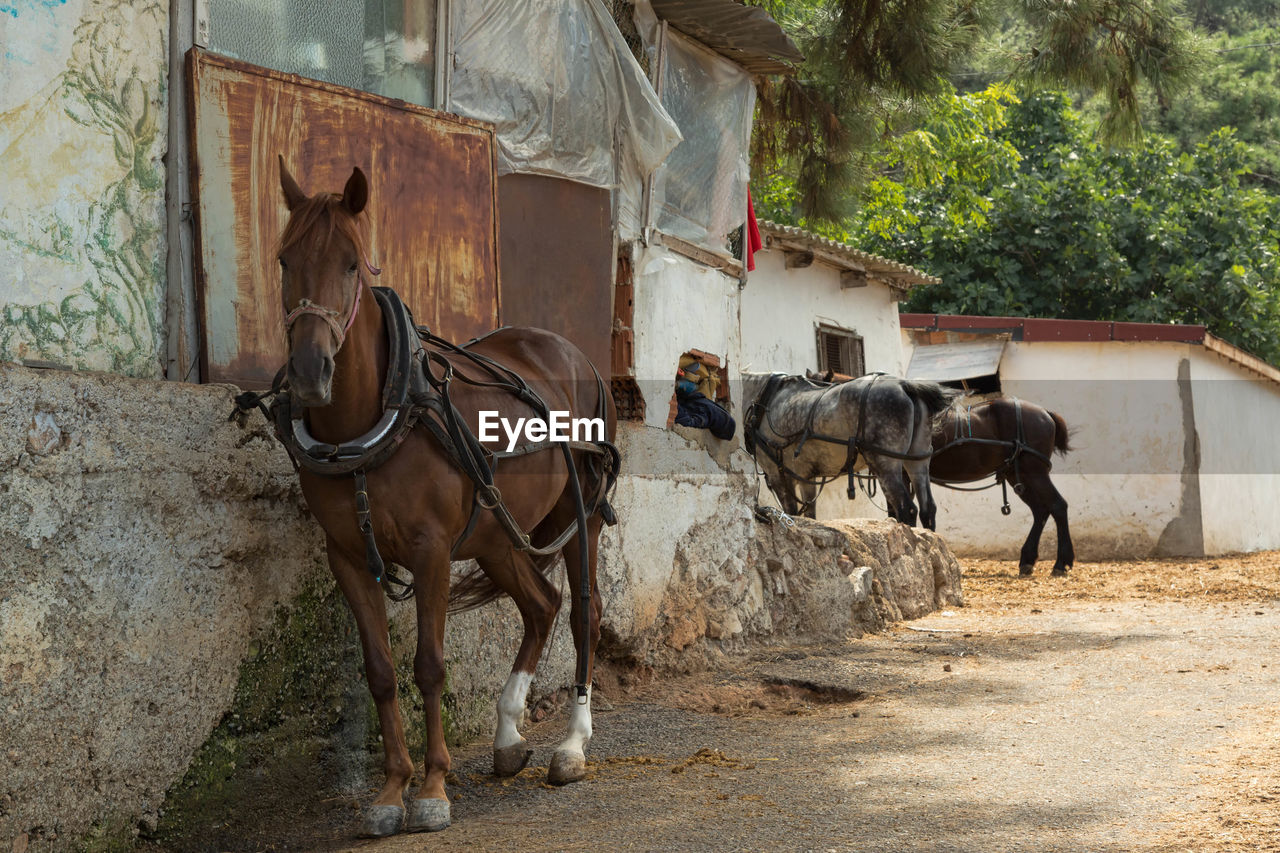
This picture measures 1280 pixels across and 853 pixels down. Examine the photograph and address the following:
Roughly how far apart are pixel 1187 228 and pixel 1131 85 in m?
15.0

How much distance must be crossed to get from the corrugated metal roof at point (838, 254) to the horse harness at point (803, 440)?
192cm

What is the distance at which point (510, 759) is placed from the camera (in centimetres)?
448

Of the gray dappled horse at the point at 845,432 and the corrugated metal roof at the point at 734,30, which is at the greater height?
the corrugated metal roof at the point at 734,30

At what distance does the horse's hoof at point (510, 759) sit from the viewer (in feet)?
14.7

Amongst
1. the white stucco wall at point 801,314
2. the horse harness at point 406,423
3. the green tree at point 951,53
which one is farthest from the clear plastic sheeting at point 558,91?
the white stucco wall at point 801,314

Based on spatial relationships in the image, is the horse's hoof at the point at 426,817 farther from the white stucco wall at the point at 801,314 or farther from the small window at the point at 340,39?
the white stucco wall at the point at 801,314

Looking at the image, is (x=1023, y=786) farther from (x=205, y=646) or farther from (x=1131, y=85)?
Result: (x=1131, y=85)

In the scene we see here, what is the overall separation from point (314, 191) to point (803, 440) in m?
7.41

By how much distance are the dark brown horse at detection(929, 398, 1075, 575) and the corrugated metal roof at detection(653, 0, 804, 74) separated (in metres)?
5.76

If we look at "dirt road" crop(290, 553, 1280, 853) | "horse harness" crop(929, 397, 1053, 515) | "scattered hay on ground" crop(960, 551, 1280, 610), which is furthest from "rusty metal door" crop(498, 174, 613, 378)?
"horse harness" crop(929, 397, 1053, 515)

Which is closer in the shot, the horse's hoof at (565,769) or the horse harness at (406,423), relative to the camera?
the horse harness at (406,423)

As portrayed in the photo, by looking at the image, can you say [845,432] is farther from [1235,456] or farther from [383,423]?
[383,423]

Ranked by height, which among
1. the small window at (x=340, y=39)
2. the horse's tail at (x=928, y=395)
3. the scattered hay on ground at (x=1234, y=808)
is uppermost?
the small window at (x=340, y=39)

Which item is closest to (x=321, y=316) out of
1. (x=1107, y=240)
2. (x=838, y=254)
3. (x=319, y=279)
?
(x=319, y=279)
